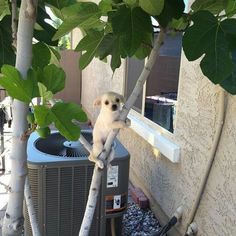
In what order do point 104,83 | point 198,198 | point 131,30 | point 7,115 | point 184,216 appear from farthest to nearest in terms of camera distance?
1. point 104,83
2. point 7,115
3. point 184,216
4. point 198,198
5. point 131,30

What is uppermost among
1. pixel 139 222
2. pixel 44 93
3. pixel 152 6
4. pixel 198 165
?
pixel 152 6

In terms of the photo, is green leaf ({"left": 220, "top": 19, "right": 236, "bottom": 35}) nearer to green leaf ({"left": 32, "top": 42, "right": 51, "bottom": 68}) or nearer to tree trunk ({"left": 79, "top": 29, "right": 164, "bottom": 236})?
tree trunk ({"left": 79, "top": 29, "right": 164, "bottom": 236})

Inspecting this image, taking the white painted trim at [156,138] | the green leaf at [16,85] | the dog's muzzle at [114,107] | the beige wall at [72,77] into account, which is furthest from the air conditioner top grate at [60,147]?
the beige wall at [72,77]

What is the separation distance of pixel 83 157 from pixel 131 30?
5.70 feet

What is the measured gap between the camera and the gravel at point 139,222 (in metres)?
3.38

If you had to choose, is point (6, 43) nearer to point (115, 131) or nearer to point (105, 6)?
point (105, 6)

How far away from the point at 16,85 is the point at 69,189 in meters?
1.81

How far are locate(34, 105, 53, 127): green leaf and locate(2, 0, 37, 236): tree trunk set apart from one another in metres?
0.13

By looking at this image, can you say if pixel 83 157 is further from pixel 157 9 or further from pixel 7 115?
pixel 7 115

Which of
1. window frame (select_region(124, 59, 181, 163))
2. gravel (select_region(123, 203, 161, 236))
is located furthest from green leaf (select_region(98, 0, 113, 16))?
gravel (select_region(123, 203, 161, 236))

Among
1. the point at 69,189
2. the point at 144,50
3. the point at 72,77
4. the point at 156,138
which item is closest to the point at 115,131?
the point at 144,50

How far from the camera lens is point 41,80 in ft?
2.90

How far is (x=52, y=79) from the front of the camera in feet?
2.89

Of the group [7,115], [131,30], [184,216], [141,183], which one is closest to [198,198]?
[184,216]
